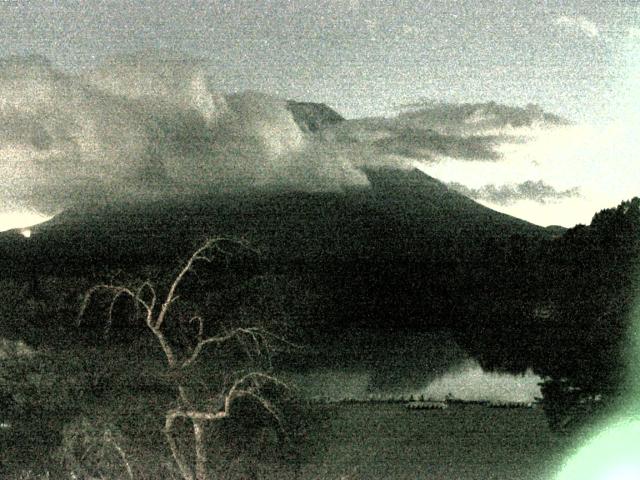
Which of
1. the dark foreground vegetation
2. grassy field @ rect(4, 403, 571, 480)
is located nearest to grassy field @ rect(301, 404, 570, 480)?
grassy field @ rect(4, 403, 571, 480)

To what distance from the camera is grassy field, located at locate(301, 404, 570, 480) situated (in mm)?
6914

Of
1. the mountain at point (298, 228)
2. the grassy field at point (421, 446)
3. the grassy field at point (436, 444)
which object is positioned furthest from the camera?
the mountain at point (298, 228)

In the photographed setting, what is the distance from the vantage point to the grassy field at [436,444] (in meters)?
6.91

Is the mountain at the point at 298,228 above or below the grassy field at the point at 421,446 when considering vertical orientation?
above

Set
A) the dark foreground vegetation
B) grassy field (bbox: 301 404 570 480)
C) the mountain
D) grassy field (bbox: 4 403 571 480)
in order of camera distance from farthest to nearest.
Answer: the mountain → grassy field (bbox: 301 404 570 480) → grassy field (bbox: 4 403 571 480) → the dark foreground vegetation

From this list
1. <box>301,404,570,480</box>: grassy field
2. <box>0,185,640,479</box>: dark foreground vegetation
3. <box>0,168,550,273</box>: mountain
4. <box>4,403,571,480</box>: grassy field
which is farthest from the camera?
<box>0,168,550,273</box>: mountain

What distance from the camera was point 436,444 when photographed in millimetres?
7527

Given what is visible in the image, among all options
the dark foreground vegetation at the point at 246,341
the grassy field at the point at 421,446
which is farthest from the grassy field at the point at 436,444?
the dark foreground vegetation at the point at 246,341

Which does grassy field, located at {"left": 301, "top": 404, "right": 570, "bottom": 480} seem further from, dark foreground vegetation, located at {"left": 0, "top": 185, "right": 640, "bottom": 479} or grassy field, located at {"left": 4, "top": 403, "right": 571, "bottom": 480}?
dark foreground vegetation, located at {"left": 0, "top": 185, "right": 640, "bottom": 479}

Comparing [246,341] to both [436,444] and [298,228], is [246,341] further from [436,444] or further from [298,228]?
[298,228]

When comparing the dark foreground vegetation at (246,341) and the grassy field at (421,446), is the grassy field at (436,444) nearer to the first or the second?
the grassy field at (421,446)

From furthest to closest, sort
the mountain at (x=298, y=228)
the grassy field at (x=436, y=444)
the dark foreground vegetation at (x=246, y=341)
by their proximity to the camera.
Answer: the mountain at (x=298, y=228), the grassy field at (x=436, y=444), the dark foreground vegetation at (x=246, y=341)

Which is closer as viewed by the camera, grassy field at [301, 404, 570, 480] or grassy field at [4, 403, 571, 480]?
grassy field at [4, 403, 571, 480]

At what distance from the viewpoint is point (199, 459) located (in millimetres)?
5383
